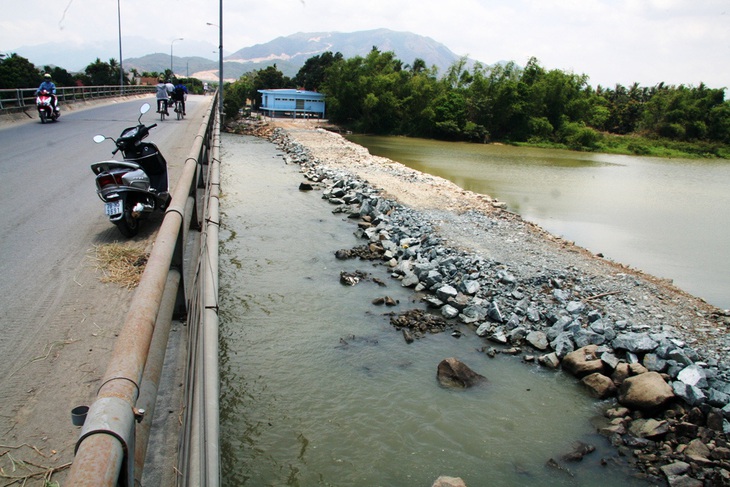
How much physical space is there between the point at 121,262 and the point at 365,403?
119 inches

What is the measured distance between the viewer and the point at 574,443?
5.18 metres

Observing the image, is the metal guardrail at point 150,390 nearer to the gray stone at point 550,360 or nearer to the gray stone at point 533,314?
the gray stone at point 550,360

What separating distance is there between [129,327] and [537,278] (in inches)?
314

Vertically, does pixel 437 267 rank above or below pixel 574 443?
above

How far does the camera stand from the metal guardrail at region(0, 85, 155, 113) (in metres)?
16.8

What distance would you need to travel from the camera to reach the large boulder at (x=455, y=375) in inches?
235

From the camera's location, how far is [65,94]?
2302 centimetres

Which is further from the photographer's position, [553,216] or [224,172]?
[224,172]

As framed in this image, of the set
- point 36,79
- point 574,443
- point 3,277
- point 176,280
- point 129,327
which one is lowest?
point 574,443

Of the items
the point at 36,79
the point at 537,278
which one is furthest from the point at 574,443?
the point at 36,79

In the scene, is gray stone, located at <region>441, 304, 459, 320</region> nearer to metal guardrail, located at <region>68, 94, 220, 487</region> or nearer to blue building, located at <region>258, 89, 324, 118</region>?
metal guardrail, located at <region>68, 94, 220, 487</region>

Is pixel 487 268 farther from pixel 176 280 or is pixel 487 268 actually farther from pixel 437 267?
pixel 176 280

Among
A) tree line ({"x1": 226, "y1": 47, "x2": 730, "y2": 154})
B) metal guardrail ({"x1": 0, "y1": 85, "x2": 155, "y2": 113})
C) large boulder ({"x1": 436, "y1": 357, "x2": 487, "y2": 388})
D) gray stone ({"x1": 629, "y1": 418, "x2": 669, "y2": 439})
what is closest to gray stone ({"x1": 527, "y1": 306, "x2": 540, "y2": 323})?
large boulder ({"x1": 436, "y1": 357, "x2": 487, "y2": 388})

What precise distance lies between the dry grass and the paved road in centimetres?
9
